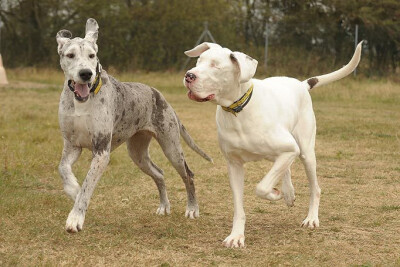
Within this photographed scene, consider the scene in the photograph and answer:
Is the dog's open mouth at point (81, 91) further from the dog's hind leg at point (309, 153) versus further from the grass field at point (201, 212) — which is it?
the dog's hind leg at point (309, 153)

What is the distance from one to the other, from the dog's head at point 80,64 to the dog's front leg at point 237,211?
→ 1.32 metres

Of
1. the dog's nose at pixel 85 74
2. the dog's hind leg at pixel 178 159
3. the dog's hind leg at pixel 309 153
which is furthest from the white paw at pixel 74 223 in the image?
the dog's hind leg at pixel 309 153

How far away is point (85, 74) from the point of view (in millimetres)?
6371

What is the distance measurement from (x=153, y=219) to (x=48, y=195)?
1.44m

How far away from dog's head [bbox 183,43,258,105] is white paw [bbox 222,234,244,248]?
107 cm

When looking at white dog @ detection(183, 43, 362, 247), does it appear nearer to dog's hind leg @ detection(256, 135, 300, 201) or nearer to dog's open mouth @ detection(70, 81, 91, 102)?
dog's hind leg @ detection(256, 135, 300, 201)

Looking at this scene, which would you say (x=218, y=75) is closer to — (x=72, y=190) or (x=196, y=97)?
(x=196, y=97)

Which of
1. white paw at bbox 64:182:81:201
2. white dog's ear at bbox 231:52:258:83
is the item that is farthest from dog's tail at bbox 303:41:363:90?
white paw at bbox 64:182:81:201

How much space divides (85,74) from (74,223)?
3.76 ft

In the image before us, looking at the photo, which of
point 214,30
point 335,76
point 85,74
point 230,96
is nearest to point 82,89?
point 85,74

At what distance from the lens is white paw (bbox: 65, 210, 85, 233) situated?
6.19 m

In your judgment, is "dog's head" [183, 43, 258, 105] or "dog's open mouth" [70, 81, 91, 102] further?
"dog's open mouth" [70, 81, 91, 102]

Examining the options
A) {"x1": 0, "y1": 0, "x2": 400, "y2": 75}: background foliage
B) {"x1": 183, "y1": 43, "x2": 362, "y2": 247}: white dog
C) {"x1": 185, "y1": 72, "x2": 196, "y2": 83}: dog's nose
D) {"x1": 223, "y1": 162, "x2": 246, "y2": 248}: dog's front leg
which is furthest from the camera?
{"x1": 0, "y1": 0, "x2": 400, "y2": 75}: background foliage

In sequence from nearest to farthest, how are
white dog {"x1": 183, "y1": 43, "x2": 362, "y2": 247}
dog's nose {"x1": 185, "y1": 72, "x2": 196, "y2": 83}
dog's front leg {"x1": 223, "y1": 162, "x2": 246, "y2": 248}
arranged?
dog's nose {"x1": 185, "y1": 72, "x2": 196, "y2": 83}
white dog {"x1": 183, "y1": 43, "x2": 362, "y2": 247}
dog's front leg {"x1": 223, "y1": 162, "x2": 246, "y2": 248}
